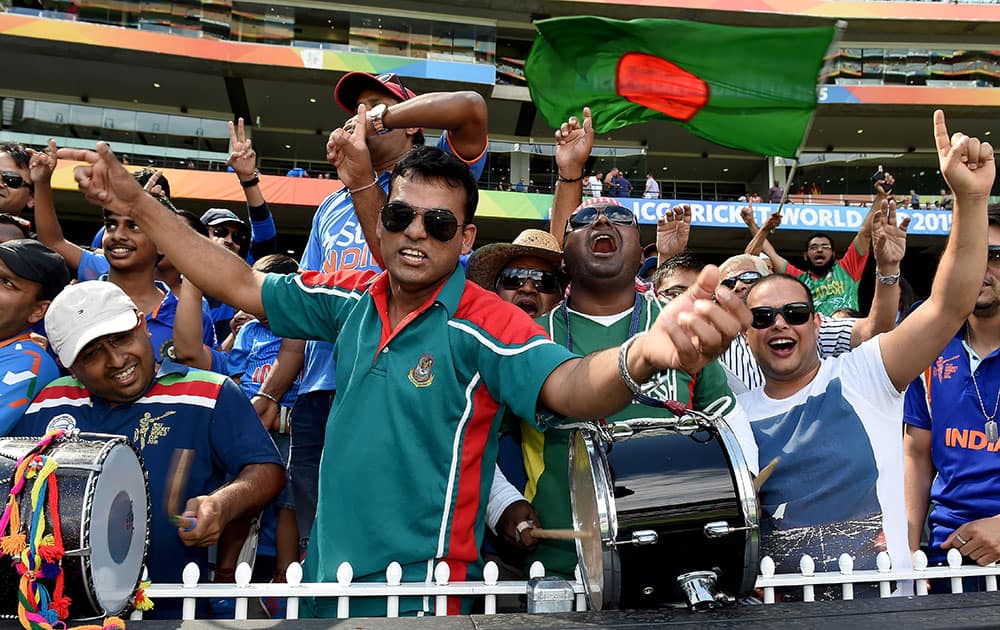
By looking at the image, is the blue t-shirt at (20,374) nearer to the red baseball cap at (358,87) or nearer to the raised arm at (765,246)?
the red baseball cap at (358,87)

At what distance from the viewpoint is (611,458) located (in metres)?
1.76

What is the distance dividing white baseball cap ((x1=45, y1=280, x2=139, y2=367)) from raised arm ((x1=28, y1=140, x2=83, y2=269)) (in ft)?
6.06

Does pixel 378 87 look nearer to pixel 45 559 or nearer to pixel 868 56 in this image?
pixel 45 559

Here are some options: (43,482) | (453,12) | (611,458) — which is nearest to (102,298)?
(43,482)

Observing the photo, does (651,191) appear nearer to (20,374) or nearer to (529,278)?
(529,278)

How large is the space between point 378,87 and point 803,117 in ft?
6.05

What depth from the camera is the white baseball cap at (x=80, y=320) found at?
2.30 metres

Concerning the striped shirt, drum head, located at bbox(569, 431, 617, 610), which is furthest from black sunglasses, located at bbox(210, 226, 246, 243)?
drum head, located at bbox(569, 431, 617, 610)

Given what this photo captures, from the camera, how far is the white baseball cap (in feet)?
7.54

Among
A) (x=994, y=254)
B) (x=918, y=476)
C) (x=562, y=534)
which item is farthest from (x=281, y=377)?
(x=994, y=254)

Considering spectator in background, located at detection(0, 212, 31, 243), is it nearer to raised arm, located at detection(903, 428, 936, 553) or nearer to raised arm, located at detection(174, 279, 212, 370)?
raised arm, located at detection(174, 279, 212, 370)

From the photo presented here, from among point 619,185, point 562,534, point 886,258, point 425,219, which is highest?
point 619,185

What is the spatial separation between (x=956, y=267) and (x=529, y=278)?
1642mm

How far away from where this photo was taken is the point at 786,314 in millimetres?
2732
